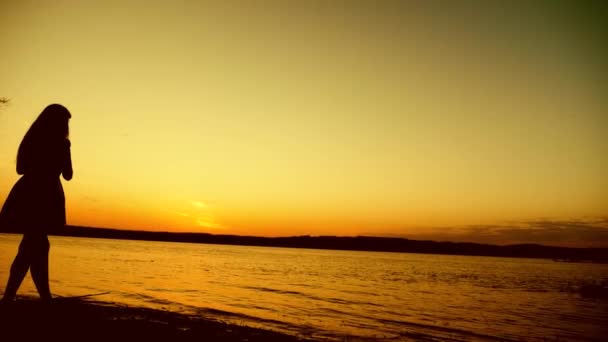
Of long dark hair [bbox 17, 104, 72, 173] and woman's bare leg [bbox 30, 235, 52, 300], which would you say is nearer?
woman's bare leg [bbox 30, 235, 52, 300]

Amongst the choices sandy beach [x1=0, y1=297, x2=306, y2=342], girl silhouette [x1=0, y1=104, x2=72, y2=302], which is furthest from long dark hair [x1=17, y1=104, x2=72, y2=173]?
sandy beach [x1=0, y1=297, x2=306, y2=342]

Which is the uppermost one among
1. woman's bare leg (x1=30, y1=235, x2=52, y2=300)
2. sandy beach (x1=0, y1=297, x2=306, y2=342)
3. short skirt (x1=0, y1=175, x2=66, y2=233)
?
short skirt (x1=0, y1=175, x2=66, y2=233)

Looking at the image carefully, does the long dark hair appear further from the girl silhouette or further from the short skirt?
the short skirt

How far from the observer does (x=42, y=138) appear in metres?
7.17

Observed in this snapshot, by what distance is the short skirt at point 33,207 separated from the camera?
690cm

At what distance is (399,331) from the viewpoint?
17156 millimetres

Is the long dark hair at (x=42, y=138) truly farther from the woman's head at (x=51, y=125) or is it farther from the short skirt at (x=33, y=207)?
the short skirt at (x=33, y=207)

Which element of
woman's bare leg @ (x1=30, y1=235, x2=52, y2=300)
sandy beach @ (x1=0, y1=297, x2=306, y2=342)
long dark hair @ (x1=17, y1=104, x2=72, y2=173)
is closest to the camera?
sandy beach @ (x1=0, y1=297, x2=306, y2=342)

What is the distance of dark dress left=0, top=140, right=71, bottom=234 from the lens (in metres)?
6.92

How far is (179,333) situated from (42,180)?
4139 millimetres

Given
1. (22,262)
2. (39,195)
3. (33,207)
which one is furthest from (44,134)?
(22,262)

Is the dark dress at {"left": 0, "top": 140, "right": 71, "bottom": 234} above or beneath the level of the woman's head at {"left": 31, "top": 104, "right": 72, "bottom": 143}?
beneath

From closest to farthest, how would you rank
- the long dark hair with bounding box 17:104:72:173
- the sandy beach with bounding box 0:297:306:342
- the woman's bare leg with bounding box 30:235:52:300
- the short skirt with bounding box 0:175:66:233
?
the sandy beach with bounding box 0:297:306:342, the short skirt with bounding box 0:175:66:233, the woman's bare leg with bounding box 30:235:52:300, the long dark hair with bounding box 17:104:72:173

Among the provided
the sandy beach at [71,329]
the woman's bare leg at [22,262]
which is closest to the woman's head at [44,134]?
the woman's bare leg at [22,262]
